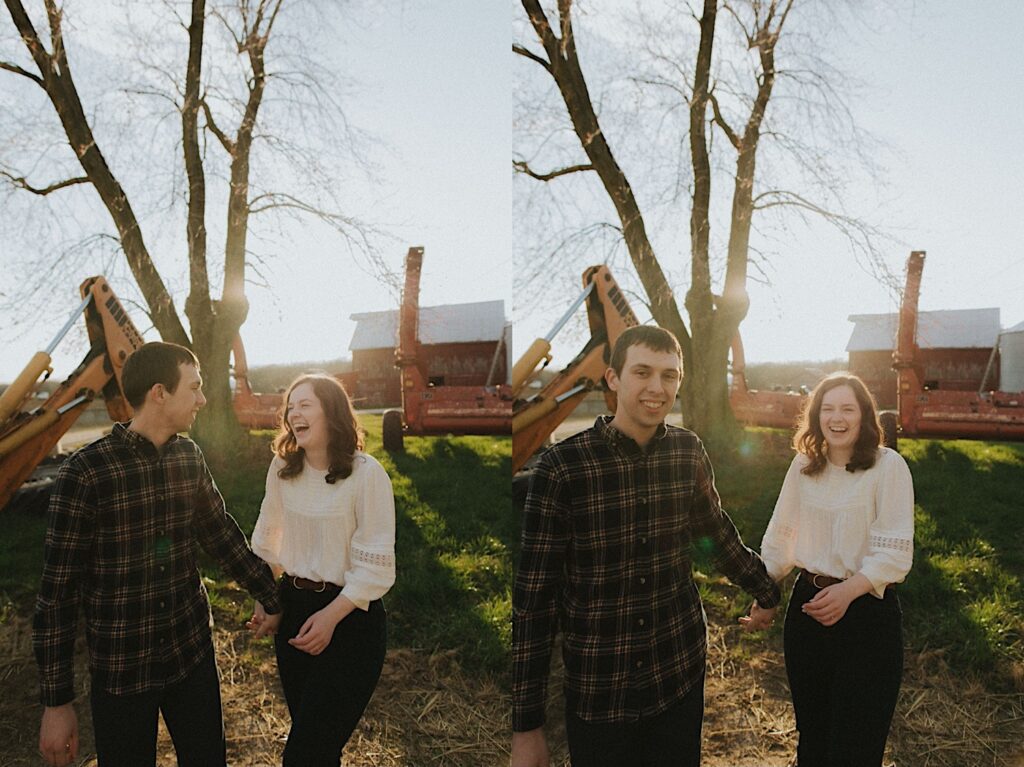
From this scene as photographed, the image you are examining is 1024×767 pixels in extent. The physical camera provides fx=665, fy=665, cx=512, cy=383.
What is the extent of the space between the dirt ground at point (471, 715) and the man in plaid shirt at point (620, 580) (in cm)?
75

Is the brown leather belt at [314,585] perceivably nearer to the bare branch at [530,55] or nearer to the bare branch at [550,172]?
the bare branch at [550,172]

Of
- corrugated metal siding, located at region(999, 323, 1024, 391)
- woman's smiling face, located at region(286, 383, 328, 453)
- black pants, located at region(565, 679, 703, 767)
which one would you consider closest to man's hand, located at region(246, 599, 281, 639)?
woman's smiling face, located at region(286, 383, 328, 453)

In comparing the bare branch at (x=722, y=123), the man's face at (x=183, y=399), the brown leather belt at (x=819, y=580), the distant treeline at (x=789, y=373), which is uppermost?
the bare branch at (x=722, y=123)

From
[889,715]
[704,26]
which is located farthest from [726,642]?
[704,26]

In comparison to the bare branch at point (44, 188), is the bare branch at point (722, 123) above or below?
above

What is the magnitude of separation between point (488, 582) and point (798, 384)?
178 cm

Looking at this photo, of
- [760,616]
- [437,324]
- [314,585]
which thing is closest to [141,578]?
[314,585]

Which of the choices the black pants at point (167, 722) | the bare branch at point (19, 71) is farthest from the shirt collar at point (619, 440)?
the bare branch at point (19, 71)

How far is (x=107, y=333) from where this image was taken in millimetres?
2816

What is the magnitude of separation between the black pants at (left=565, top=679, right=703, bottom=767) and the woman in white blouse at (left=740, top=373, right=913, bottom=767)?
435 mm

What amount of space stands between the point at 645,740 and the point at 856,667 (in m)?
0.72

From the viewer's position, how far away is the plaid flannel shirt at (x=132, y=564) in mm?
1865

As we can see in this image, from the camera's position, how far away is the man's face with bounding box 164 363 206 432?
2070 mm

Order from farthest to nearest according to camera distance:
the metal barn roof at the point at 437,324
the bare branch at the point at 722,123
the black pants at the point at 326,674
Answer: the metal barn roof at the point at 437,324, the bare branch at the point at 722,123, the black pants at the point at 326,674
